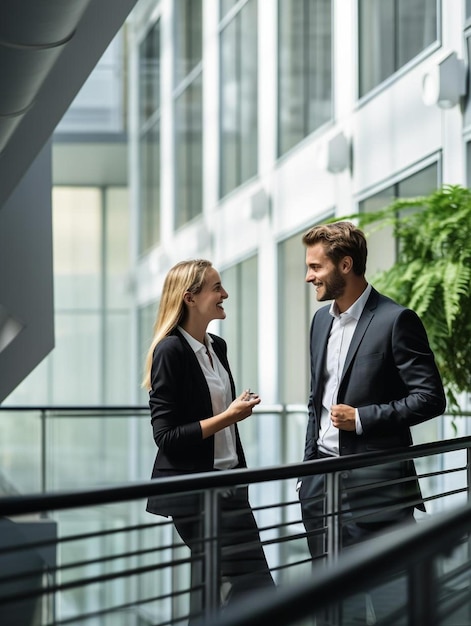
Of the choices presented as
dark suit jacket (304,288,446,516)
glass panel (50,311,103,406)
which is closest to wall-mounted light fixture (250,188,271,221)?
dark suit jacket (304,288,446,516)

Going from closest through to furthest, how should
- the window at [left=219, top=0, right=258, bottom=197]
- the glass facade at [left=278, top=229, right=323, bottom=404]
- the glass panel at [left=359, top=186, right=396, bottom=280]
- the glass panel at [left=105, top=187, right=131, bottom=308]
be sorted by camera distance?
the glass panel at [left=359, top=186, right=396, bottom=280]
the glass facade at [left=278, top=229, right=323, bottom=404]
the window at [left=219, top=0, right=258, bottom=197]
the glass panel at [left=105, top=187, right=131, bottom=308]

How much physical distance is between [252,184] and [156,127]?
8616 mm

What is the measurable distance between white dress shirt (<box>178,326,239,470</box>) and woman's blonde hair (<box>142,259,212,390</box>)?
0.20ft

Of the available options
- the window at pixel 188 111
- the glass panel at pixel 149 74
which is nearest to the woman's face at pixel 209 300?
the window at pixel 188 111

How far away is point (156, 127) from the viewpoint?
26156 mm

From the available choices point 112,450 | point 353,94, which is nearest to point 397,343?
point 353,94

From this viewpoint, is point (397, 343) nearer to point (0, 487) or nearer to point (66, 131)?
point (0, 487)

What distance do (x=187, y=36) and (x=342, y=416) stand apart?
66.5 ft

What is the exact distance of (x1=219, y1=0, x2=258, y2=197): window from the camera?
18.3m

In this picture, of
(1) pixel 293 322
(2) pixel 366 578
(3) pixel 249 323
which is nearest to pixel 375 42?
(1) pixel 293 322

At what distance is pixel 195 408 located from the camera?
14.2 ft

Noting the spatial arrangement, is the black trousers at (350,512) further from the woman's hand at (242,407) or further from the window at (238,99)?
A: the window at (238,99)

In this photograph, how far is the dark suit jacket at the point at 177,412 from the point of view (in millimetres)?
4227

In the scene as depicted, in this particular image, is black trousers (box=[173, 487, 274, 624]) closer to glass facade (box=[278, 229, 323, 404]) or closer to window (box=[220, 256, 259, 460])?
glass facade (box=[278, 229, 323, 404])
